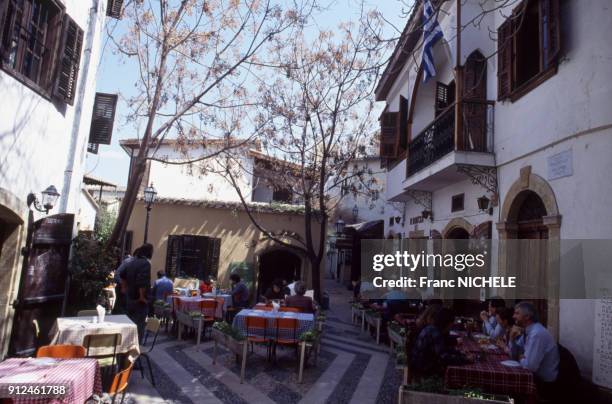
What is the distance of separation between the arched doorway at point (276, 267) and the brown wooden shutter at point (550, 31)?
13230 mm

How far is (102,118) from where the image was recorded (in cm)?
1028

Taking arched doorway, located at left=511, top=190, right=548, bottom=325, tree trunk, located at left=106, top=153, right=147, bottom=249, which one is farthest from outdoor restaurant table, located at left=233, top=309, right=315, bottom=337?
arched doorway, located at left=511, top=190, right=548, bottom=325

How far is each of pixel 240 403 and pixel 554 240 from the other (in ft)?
16.3

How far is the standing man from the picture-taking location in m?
7.23

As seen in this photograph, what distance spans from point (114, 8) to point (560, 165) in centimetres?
904

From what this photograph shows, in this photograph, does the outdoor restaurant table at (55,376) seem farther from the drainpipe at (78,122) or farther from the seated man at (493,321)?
the seated man at (493,321)

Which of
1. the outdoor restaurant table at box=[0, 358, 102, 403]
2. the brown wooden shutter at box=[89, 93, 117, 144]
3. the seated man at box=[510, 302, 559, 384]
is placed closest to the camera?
the outdoor restaurant table at box=[0, 358, 102, 403]

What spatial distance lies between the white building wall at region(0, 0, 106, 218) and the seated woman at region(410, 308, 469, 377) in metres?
5.68

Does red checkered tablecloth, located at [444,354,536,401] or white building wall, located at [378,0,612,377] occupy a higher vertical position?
white building wall, located at [378,0,612,377]

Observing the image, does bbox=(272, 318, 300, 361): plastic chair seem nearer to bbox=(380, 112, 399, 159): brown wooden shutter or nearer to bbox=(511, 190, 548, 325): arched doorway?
bbox=(511, 190, 548, 325): arched doorway

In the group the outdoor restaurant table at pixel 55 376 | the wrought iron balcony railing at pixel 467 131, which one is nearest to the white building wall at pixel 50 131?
the outdoor restaurant table at pixel 55 376

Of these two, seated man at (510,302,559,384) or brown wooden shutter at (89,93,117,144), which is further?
brown wooden shutter at (89,93,117,144)

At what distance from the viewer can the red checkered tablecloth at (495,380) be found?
4.46 meters

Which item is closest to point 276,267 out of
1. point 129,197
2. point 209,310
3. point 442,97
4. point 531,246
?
point 209,310
